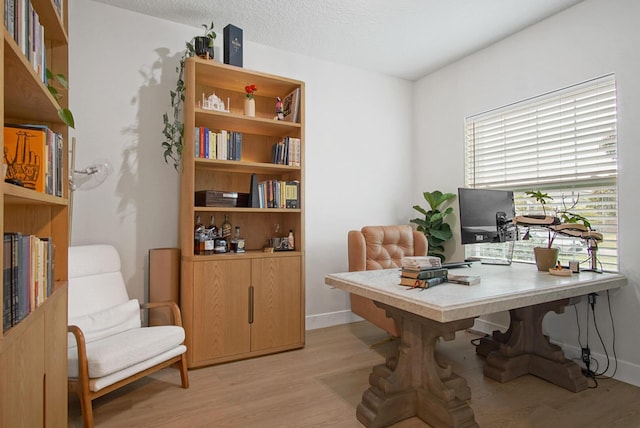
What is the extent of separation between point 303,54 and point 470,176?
7.12 ft

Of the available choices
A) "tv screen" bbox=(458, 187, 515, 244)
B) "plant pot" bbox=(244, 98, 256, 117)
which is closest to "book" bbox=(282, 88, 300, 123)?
"plant pot" bbox=(244, 98, 256, 117)

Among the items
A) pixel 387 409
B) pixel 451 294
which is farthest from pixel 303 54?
pixel 387 409

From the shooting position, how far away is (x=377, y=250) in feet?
10.8

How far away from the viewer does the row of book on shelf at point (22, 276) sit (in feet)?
3.22

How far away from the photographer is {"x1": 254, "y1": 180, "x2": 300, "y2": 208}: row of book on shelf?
312 centimetres

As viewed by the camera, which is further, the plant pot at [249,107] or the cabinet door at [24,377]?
the plant pot at [249,107]

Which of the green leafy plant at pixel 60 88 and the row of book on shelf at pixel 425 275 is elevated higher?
the green leafy plant at pixel 60 88

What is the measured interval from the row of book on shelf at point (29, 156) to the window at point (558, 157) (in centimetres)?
346

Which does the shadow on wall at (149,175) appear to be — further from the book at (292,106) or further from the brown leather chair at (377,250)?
the brown leather chair at (377,250)

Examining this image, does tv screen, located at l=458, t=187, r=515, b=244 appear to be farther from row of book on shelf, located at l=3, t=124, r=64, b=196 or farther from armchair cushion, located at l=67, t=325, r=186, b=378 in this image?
row of book on shelf, located at l=3, t=124, r=64, b=196

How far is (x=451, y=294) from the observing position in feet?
5.92

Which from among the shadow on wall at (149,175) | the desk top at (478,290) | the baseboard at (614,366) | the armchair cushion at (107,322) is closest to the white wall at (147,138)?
the shadow on wall at (149,175)

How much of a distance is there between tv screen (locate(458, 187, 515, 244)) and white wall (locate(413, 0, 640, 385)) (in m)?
0.76

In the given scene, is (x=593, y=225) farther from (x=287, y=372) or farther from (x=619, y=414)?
(x=287, y=372)
